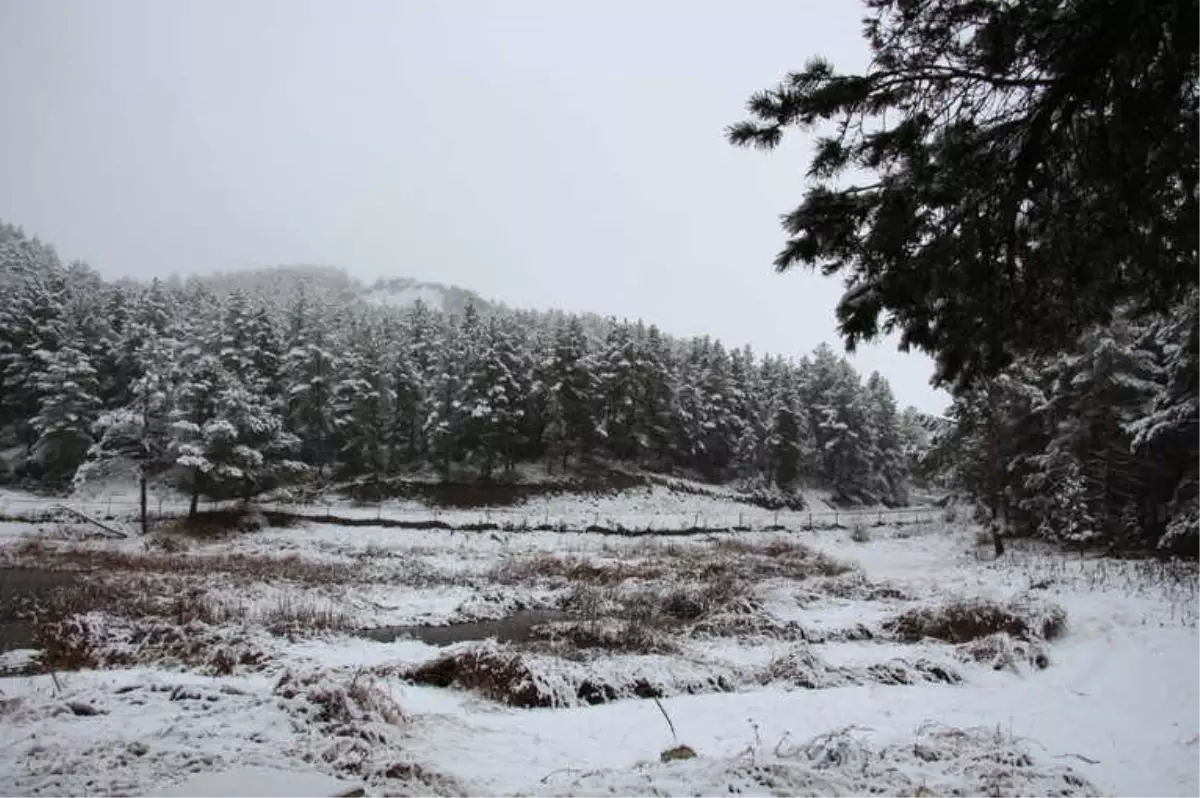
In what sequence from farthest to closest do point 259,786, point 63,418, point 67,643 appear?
point 63,418, point 67,643, point 259,786

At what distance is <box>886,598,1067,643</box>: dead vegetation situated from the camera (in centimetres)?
1138

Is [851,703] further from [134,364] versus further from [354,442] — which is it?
[134,364]

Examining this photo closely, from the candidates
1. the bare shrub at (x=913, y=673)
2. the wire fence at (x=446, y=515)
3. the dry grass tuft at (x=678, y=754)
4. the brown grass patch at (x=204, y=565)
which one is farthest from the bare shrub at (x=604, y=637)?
the wire fence at (x=446, y=515)

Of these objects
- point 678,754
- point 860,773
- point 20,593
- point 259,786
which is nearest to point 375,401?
point 20,593

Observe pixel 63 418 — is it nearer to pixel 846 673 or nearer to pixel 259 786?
pixel 259 786

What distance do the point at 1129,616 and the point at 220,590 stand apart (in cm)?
1934

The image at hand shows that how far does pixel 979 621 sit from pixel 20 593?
21883mm

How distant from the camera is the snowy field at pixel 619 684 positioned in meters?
5.30

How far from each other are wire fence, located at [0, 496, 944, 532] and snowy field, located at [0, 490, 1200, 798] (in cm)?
1684

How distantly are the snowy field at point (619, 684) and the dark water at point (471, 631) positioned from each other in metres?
0.12

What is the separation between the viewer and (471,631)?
14.8 meters

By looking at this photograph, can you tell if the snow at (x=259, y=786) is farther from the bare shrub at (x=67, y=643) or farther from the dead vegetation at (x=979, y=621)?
the dead vegetation at (x=979, y=621)

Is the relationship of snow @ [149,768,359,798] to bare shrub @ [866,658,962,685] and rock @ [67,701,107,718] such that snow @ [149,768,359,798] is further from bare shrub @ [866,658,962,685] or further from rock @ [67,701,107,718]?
bare shrub @ [866,658,962,685]

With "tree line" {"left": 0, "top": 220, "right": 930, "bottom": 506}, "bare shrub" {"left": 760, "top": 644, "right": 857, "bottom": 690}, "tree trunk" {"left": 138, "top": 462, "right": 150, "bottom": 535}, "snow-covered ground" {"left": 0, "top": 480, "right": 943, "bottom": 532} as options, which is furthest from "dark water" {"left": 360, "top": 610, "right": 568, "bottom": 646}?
"tree line" {"left": 0, "top": 220, "right": 930, "bottom": 506}
